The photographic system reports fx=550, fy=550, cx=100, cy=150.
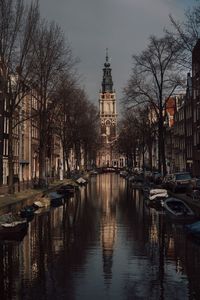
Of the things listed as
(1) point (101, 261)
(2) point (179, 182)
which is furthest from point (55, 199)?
(1) point (101, 261)

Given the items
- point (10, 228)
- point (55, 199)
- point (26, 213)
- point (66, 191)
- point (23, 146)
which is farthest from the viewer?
point (23, 146)

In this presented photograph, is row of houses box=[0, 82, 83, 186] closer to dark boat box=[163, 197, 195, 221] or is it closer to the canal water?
dark boat box=[163, 197, 195, 221]

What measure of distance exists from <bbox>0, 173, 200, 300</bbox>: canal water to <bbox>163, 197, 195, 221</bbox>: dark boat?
865mm

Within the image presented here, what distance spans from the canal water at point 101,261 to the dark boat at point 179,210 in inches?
34.1

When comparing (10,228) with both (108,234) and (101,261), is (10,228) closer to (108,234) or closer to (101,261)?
(108,234)

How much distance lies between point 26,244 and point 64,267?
21.9 feet

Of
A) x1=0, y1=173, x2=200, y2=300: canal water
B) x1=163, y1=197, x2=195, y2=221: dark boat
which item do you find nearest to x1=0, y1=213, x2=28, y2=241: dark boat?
x1=0, y1=173, x2=200, y2=300: canal water

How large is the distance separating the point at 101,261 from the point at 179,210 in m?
16.7

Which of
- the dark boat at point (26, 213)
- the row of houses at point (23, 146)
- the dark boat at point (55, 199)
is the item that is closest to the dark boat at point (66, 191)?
the dark boat at point (55, 199)

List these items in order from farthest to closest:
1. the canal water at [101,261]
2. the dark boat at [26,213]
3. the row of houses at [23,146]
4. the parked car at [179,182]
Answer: the row of houses at [23,146] → the parked car at [179,182] → the dark boat at [26,213] → the canal water at [101,261]

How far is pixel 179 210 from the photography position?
130 ft

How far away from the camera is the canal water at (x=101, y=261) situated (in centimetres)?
1861

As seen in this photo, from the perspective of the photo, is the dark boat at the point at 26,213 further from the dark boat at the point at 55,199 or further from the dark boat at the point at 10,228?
the dark boat at the point at 55,199

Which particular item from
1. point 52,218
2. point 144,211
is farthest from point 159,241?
point 144,211
